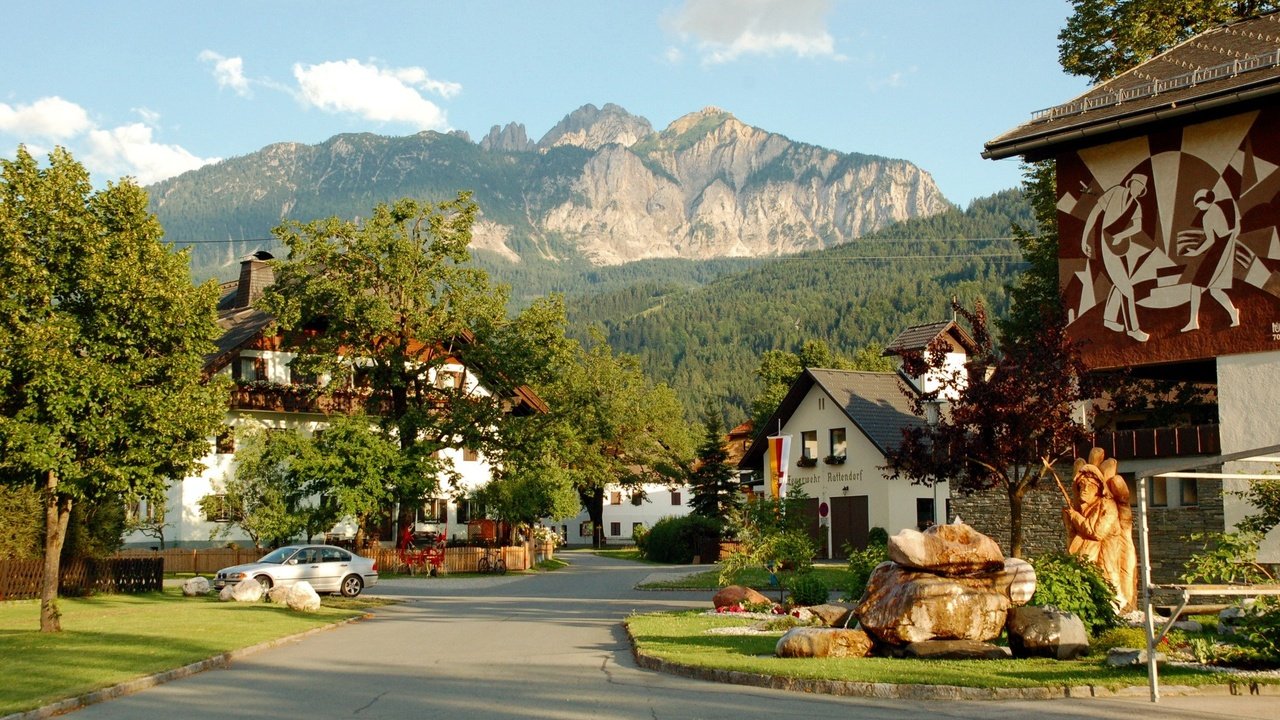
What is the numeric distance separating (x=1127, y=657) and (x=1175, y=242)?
1354cm

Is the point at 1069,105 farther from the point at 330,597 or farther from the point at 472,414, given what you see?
the point at 472,414

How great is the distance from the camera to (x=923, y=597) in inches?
598

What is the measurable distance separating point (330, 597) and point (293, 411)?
61.2 feet

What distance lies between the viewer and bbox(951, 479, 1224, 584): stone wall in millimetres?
24375

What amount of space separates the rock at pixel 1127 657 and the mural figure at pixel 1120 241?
13.0 m

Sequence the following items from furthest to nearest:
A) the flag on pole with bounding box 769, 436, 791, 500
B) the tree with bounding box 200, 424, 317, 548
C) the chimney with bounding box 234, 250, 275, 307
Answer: the chimney with bounding box 234, 250, 275, 307 → the tree with bounding box 200, 424, 317, 548 → the flag on pole with bounding box 769, 436, 791, 500

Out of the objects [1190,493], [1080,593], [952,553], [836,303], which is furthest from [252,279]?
[836,303]

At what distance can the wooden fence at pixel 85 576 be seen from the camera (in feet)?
93.1

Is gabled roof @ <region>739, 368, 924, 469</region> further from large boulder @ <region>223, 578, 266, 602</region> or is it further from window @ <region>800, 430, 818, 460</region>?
large boulder @ <region>223, 578, 266, 602</region>

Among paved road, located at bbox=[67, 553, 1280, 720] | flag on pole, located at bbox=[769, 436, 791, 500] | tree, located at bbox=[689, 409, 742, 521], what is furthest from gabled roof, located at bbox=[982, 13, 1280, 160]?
tree, located at bbox=[689, 409, 742, 521]

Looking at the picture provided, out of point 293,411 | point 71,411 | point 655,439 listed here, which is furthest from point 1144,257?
point 655,439

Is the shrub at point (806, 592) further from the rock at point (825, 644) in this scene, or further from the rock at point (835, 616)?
the rock at point (825, 644)

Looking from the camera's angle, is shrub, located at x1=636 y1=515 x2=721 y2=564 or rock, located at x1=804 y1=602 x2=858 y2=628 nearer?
rock, located at x1=804 y1=602 x2=858 y2=628

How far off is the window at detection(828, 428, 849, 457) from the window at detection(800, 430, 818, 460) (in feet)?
3.93
